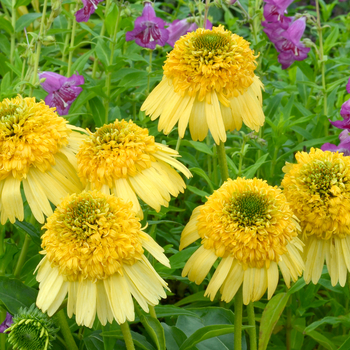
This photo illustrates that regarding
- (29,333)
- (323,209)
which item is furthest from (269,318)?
(29,333)

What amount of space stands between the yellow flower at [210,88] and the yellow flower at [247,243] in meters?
0.22

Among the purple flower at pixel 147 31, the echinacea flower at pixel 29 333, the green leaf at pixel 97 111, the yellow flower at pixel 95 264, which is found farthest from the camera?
the purple flower at pixel 147 31

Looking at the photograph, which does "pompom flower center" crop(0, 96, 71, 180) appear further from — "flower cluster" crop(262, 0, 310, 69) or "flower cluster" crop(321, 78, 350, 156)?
"flower cluster" crop(262, 0, 310, 69)

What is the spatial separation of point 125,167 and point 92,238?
26 centimetres

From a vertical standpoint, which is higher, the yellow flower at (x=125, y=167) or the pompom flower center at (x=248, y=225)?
the yellow flower at (x=125, y=167)

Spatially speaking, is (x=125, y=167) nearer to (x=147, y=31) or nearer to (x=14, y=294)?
(x=14, y=294)

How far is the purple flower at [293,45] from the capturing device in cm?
233

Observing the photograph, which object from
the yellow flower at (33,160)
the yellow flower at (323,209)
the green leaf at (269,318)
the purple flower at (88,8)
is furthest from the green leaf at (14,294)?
the purple flower at (88,8)

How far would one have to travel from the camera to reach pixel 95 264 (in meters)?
1.00

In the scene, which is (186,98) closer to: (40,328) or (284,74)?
(40,328)

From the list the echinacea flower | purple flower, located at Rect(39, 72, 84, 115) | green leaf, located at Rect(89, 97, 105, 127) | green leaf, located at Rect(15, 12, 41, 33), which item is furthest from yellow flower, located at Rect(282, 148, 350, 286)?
green leaf, located at Rect(15, 12, 41, 33)

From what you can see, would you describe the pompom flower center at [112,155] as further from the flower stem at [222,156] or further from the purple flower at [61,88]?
the purple flower at [61,88]

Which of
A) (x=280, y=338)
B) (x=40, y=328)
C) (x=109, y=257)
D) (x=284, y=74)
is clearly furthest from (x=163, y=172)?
(x=284, y=74)

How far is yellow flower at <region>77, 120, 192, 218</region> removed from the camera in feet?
3.97
